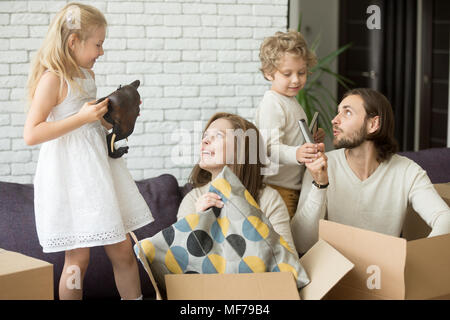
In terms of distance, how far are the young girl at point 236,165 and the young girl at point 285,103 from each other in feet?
0.67

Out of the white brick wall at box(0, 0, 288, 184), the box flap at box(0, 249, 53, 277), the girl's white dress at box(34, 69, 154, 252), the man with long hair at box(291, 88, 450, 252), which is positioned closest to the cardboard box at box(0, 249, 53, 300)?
the box flap at box(0, 249, 53, 277)

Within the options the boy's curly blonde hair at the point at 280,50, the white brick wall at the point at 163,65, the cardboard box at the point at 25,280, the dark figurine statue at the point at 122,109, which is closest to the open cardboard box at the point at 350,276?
the cardboard box at the point at 25,280

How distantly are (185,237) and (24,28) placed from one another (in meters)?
2.23

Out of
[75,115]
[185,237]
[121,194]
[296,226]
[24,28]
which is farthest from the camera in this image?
[24,28]

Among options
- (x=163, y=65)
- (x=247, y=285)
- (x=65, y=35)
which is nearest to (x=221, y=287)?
(x=247, y=285)

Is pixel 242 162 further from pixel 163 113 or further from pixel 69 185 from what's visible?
pixel 163 113

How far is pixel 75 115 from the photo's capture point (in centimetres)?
165

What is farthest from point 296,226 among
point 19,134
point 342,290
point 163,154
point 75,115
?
point 19,134

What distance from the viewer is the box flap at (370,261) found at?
143 centimetres

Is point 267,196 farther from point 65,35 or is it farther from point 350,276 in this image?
point 65,35

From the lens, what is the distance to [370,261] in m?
1.48

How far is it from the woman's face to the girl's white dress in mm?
307

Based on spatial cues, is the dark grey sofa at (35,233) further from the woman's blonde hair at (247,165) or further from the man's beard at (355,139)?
the man's beard at (355,139)

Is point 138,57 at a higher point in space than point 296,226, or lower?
higher
